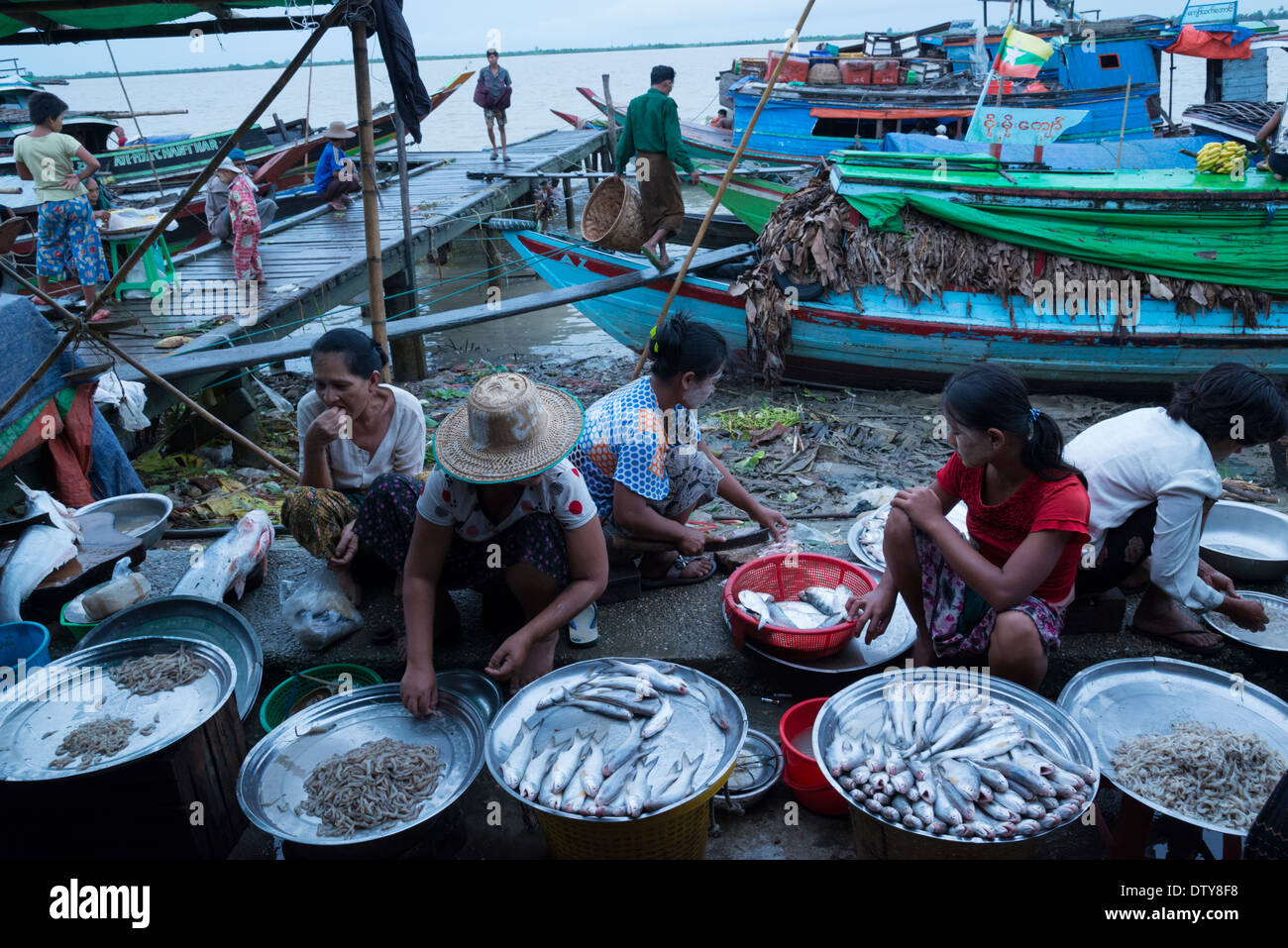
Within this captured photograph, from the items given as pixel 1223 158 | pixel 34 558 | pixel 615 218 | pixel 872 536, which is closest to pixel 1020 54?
pixel 1223 158

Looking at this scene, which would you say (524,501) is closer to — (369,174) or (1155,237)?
(369,174)

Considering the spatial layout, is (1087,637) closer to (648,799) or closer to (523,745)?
(648,799)

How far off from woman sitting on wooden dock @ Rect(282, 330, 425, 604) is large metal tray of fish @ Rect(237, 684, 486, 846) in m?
0.61

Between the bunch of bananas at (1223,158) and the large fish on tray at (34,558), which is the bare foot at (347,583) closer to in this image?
the large fish on tray at (34,558)

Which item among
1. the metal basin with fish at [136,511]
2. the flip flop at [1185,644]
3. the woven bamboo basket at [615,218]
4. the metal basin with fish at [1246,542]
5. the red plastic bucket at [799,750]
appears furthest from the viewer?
the woven bamboo basket at [615,218]

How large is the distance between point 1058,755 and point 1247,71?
1945 centimetres

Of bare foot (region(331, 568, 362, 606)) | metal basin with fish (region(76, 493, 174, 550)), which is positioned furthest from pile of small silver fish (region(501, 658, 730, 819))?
metal basin with fish (region(76, 493, 174, 550))

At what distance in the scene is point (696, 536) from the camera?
134 inches

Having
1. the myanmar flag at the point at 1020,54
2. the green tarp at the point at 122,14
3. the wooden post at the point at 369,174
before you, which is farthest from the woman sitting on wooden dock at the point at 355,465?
the myanmar flag at the point at 1020,54

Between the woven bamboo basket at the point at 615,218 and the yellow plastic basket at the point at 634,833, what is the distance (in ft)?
19.1

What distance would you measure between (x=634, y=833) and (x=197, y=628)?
1.99 meters

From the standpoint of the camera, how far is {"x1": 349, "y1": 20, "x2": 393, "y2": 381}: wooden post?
159 inches

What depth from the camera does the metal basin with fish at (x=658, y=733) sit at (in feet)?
7.59
